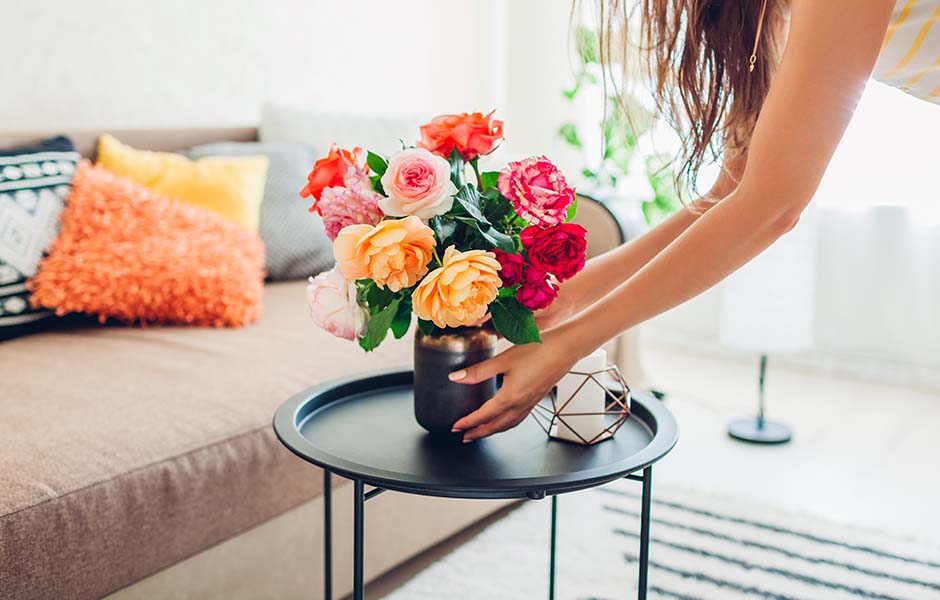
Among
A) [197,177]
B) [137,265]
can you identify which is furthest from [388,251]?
[197,177]

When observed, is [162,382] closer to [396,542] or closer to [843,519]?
[396,542]

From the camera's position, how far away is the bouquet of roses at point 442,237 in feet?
3.17

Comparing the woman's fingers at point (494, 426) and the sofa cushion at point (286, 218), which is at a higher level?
the sofa cushion at point (286, 218)

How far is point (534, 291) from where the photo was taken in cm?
101

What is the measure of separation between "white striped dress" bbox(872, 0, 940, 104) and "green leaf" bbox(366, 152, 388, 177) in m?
0.61

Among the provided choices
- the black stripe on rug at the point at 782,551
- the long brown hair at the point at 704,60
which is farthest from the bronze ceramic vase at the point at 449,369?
the black stripe on rug at the point at 782,551

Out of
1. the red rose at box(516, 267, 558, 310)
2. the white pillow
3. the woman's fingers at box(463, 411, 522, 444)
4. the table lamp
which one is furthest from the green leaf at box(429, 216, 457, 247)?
the table lamp

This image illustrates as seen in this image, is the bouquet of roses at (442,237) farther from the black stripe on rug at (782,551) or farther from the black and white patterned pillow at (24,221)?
the black stripe on rug at (782,551)

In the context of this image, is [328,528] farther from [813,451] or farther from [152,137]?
[813,451]

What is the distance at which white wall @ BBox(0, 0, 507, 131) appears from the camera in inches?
85.4

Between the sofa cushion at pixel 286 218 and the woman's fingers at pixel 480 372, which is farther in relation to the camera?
the sofa cushion at pixel 286 218

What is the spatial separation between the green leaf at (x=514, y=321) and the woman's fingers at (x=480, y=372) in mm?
30

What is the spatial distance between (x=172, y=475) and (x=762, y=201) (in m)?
0.89

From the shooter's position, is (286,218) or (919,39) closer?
(919,39)
